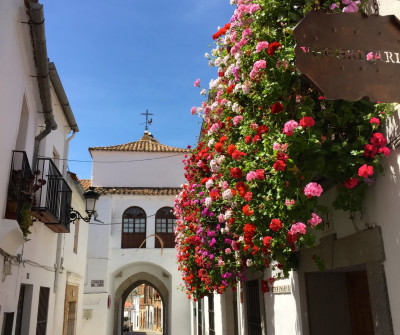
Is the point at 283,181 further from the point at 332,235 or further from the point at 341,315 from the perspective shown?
the point at 341,315

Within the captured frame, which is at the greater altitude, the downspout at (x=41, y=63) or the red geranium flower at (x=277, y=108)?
the downspout at (x=41, y=63)

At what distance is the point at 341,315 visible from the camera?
5.09 m

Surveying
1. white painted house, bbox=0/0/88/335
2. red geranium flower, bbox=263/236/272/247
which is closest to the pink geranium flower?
red geranium flower, bbox=263/236/272/247

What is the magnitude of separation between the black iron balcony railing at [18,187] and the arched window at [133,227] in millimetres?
13509

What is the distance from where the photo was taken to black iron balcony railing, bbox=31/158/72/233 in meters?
7.39

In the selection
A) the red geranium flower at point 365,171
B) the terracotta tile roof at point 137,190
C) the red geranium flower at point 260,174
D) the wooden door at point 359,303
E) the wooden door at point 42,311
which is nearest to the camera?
the red geranium flower at point 365,171

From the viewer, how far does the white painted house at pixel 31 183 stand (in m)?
5.27

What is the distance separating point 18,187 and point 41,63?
2.10 metres

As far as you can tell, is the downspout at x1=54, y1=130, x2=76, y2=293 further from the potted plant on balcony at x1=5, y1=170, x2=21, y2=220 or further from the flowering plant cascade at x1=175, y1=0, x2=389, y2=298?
the flowering plant cascade at x1=175, y1=0, x2=389, y2=298

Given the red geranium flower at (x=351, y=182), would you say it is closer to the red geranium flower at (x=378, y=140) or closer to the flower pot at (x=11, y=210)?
the red geranium flower at (x=378, y=140)

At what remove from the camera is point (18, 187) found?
220 inches

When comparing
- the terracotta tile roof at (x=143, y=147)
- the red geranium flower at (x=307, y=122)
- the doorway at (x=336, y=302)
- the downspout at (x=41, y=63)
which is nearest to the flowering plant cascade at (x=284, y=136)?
the red geranium flower at (x=307, y=122)

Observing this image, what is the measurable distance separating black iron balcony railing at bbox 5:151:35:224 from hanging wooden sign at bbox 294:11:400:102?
4.67 metres

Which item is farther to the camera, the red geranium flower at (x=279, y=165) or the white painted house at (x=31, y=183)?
the white painted house at (x=31, y=183)
